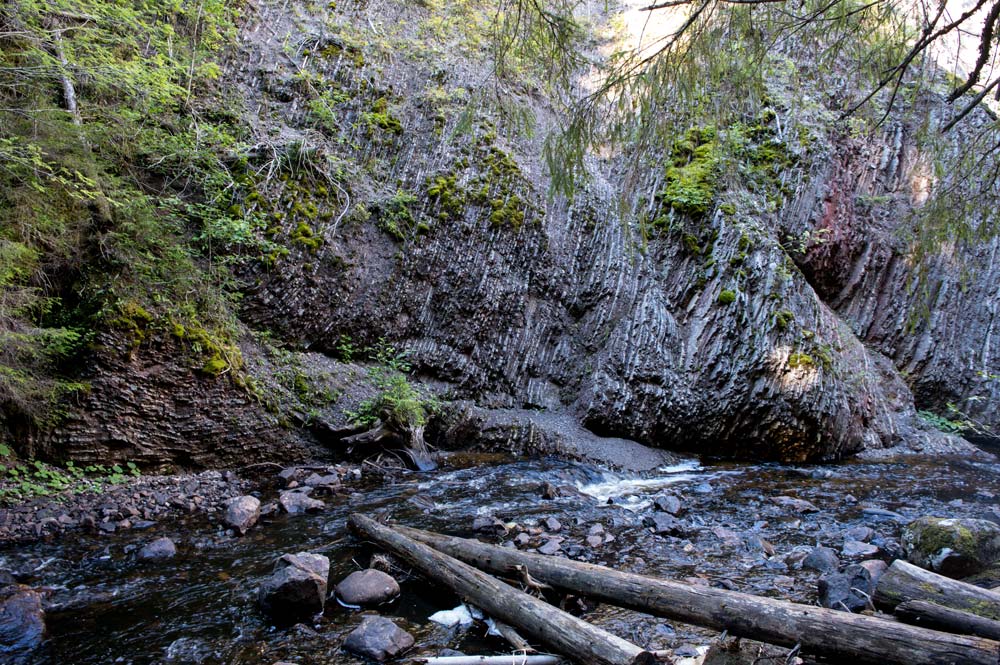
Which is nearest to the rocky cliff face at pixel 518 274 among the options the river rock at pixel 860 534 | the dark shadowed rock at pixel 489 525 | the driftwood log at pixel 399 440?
the driftwood log at pixel 399 440

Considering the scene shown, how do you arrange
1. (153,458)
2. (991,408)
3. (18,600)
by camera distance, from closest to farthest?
1. (18,600)
2. (153,458)
3. (991,408)

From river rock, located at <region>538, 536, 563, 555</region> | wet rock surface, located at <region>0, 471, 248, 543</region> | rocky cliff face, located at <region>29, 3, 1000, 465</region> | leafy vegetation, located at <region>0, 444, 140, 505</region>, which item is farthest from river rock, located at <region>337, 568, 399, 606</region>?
rocky cliff face, located at <region>29, 3, 1000, 465</region>

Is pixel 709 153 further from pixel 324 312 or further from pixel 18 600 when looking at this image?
pixel 18 600

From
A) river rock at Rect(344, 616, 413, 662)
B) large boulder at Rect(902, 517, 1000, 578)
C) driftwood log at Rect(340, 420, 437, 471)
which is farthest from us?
driftwood log at Rect(340, 420, 437, 471)

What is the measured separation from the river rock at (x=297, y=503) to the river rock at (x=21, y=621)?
2151mm

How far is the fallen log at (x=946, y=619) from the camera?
7.99 ft

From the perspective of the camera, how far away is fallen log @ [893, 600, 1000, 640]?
2436 millimetres

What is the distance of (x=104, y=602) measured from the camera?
3.46m

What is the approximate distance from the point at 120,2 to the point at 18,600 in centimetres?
724

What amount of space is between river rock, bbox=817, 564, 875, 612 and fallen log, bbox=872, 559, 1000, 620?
129mm

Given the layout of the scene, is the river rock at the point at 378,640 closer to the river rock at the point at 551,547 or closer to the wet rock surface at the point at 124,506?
the river rock at the point at 551,547

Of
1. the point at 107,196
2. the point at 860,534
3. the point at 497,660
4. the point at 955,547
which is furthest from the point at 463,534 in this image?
the point at 107,196

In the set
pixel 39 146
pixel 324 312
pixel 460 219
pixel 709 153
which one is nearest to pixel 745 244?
pixel 709 153

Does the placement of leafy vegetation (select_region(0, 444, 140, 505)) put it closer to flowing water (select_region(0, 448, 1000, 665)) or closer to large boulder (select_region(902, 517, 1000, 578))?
flowing water (select_region(0, 448, 1000, 665))
